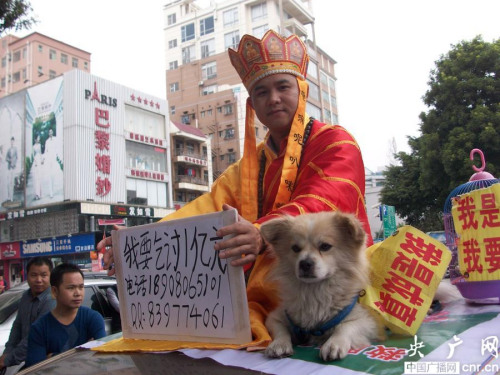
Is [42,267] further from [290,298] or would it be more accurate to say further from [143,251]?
[290,298]

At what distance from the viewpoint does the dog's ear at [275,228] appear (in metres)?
1.82

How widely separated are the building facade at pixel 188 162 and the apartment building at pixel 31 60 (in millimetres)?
16865

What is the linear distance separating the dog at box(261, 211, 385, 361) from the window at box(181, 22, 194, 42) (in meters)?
55.3

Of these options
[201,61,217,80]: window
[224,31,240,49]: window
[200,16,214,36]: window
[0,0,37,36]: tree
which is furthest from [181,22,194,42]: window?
[0,0,37,36]: tree

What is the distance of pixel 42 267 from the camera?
5445 millimetres

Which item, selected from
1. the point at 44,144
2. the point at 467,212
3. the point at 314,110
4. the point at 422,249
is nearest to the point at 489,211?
the point at 467,212

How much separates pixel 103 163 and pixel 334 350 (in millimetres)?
28992

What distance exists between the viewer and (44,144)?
28.5m

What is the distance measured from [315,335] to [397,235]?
0.58 metres

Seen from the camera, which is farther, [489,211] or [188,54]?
[188,54]

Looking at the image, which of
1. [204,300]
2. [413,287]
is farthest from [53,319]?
[413,287]

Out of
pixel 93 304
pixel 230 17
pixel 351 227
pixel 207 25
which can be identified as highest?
pixel 207 25

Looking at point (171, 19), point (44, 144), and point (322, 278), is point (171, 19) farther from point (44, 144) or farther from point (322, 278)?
point (322, 278)

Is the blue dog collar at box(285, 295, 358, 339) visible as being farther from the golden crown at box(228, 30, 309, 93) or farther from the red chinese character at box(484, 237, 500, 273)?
the golden crown at box(228, 30, 309, 93)
